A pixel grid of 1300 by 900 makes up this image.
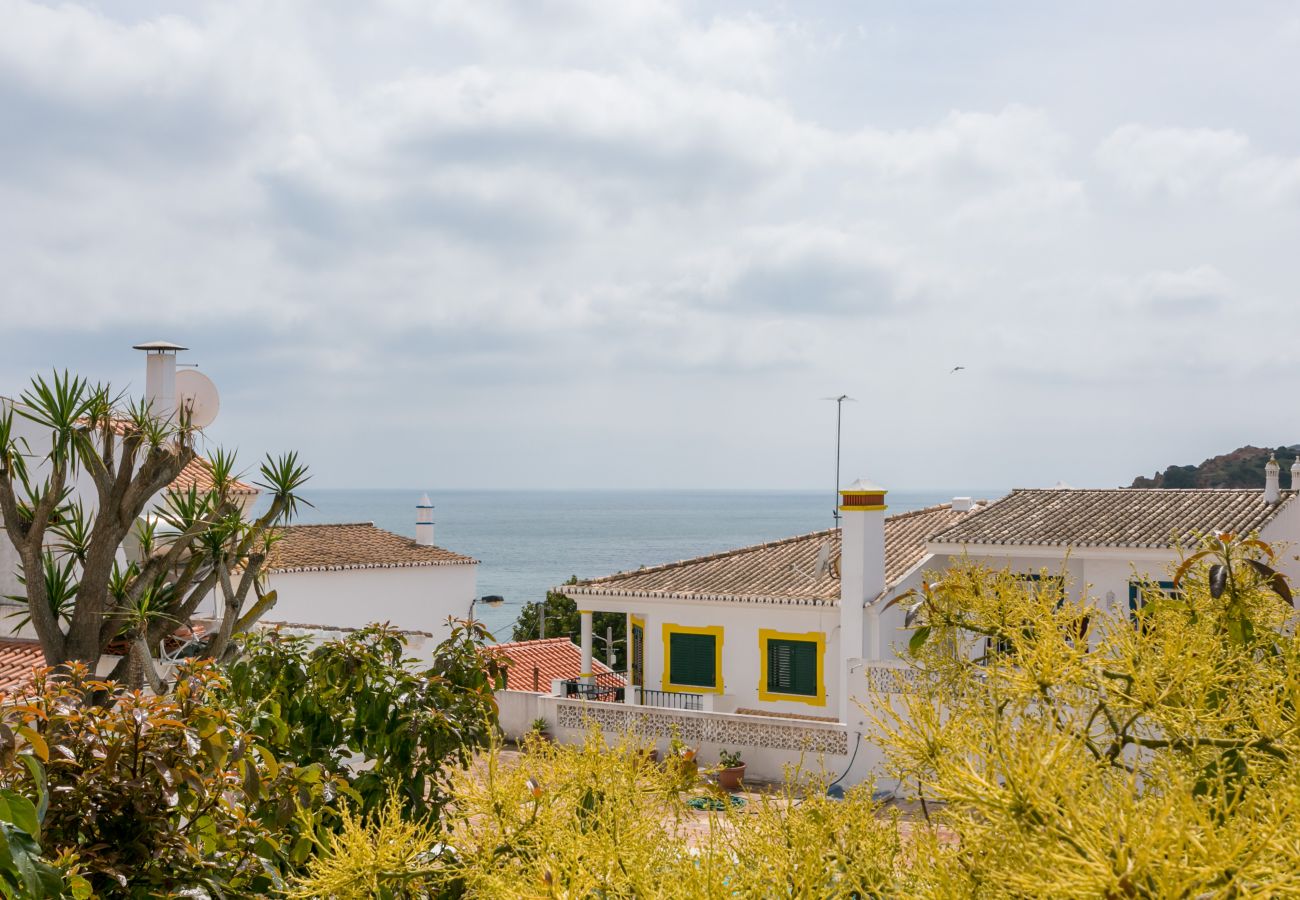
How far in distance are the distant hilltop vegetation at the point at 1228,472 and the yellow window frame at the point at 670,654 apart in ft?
176

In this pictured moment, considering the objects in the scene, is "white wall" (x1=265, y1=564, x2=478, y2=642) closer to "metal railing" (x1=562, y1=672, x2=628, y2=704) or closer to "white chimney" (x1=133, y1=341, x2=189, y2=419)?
"metal railing" (x1=562, y1=672, x2=628, y2=704)

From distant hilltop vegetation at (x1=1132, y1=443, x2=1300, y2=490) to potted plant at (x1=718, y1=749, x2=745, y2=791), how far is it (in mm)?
56692

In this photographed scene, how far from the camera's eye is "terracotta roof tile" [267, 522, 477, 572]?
3090 cm

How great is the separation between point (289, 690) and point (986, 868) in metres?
6.06

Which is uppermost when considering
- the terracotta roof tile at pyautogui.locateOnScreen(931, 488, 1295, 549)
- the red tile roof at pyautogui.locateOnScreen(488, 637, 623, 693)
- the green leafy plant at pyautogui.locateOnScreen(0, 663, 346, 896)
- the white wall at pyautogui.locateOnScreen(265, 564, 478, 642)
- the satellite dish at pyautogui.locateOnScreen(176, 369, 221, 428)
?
the satellite dish at pyautogui.locateOnScreen(176, 369, 221, 428)

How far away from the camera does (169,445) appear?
13.9 metres

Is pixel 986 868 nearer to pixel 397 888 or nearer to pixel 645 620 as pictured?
pixel 397 888

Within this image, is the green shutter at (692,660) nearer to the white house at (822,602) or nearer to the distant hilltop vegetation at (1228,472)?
the white house at (822,602)

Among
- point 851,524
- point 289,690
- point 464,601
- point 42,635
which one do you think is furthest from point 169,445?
point 464,601

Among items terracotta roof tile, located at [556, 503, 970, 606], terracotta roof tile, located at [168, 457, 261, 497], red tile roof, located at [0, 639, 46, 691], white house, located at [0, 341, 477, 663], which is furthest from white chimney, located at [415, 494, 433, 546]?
red tile roof, located at [0, 639, 46, 691]

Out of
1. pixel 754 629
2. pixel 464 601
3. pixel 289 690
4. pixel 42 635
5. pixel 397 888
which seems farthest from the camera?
pixel 464 601

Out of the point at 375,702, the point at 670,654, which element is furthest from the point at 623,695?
the point at 375,702

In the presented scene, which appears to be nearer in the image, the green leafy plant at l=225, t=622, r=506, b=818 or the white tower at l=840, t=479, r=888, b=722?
the green leafy plant at l=225, t=622, r=506, b=818

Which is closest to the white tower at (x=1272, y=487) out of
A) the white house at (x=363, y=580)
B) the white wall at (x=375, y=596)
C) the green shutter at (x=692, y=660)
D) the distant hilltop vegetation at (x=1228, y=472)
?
the green shutter at (x=692, y=660)
